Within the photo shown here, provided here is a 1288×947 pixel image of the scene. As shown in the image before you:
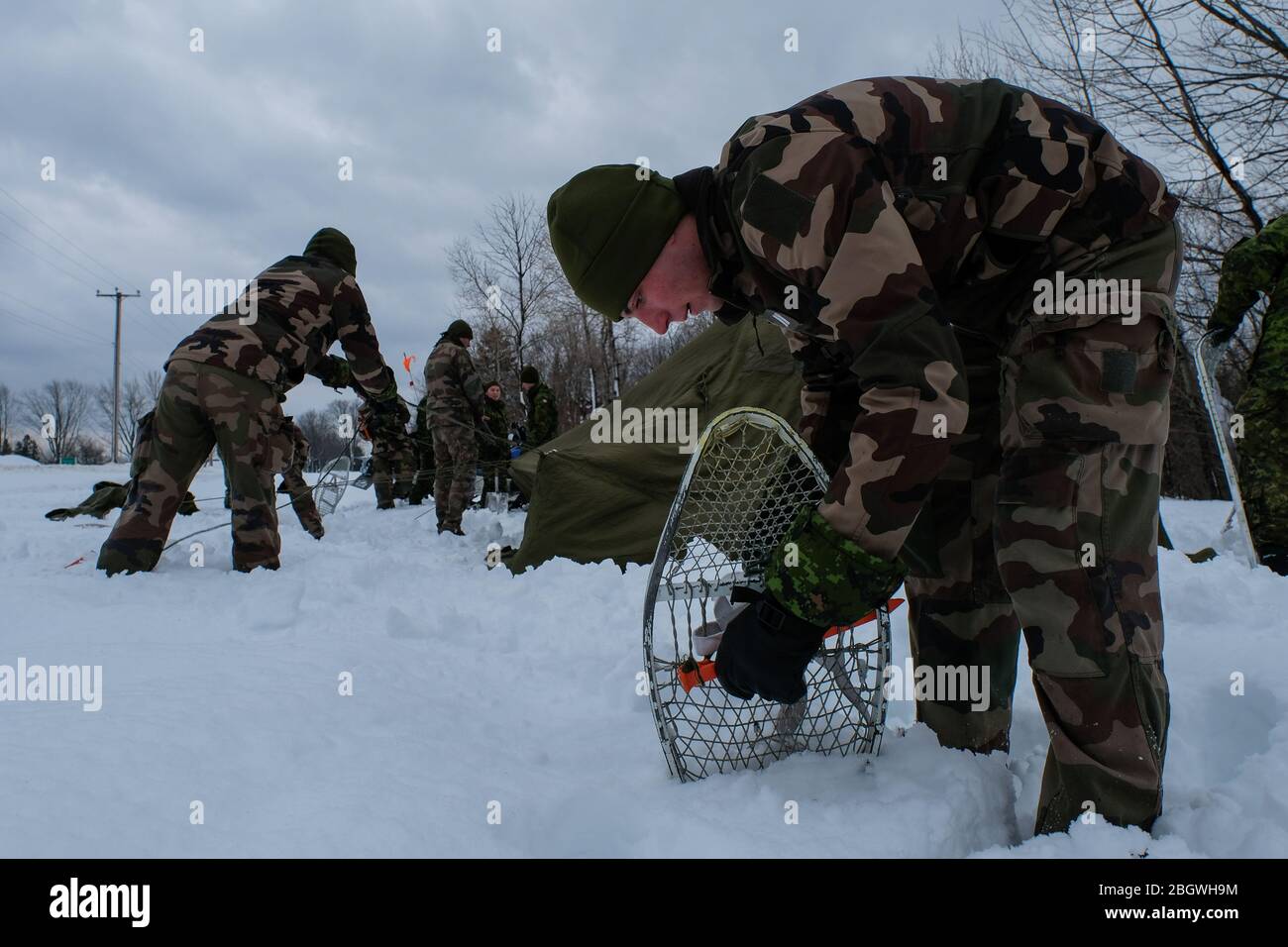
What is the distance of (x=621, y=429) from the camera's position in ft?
18.0

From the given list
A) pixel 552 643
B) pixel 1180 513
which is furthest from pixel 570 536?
pixel 1180 513

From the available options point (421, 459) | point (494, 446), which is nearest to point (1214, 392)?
point (494, 446)

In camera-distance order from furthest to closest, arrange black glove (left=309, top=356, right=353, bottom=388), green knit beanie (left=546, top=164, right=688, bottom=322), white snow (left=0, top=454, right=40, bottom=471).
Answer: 1. white snow (left=0, top=454, right=40, bottom=471)
2. black glove (left=309, top=356, right=353, bottom=388)
3. green knit beanie (left=546, top=164, right=688, bottom=322)

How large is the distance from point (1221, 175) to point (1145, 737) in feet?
39.4

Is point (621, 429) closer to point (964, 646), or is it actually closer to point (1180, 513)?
point (964, 646)

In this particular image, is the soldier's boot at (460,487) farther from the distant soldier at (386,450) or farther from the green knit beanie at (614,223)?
the green knit beanie at (614,223)

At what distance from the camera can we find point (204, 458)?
3.96 meters

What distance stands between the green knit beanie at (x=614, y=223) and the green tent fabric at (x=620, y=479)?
3.41 meters

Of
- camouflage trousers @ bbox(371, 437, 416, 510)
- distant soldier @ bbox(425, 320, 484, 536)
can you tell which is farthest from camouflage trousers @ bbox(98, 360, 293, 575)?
camouflage trousers @ bbox(371, 437, 416, 510)

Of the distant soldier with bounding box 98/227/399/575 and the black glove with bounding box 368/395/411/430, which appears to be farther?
the black glove with bounding box 368/395/411/430

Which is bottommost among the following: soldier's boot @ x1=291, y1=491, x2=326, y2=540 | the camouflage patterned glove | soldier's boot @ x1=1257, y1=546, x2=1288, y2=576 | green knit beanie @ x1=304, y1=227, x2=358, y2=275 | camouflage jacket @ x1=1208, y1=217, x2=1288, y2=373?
soldier's boot @ x1=1257, y1=546, x2=1288, y2=576

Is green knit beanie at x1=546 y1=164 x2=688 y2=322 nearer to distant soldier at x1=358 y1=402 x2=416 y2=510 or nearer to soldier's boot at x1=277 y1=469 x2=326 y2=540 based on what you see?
soldier's boot at x1=277 y1=469 x2=326 y2=540

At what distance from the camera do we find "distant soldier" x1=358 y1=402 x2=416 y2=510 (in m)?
8.82

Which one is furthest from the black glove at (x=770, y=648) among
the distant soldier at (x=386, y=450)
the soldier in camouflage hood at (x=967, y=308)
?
the distant soldier at (x=386, y=450)
